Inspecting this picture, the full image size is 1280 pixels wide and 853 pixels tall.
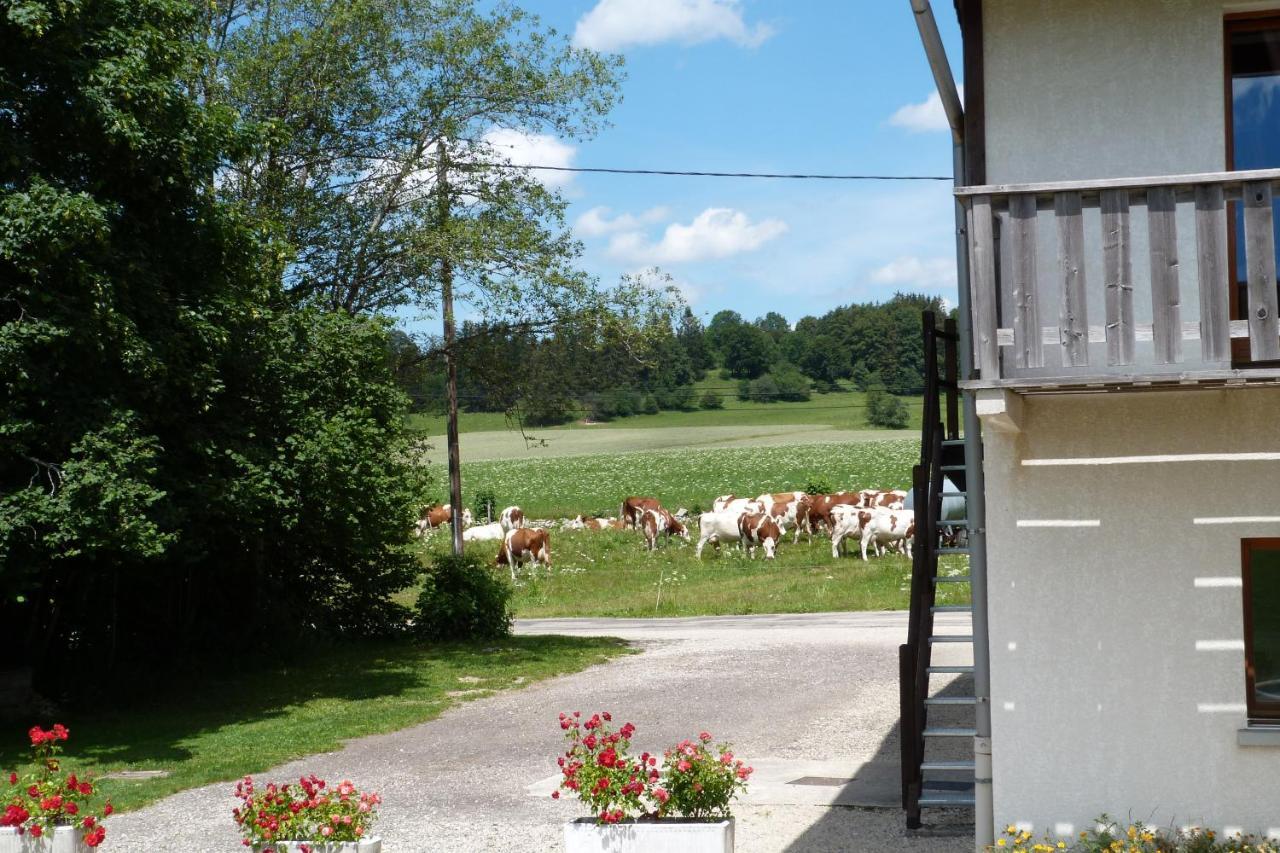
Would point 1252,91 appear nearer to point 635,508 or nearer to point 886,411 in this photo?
point 635,508

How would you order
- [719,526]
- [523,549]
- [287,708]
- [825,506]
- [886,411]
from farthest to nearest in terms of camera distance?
[886,411], [825,506], [719,526], [523,549], [287,708]

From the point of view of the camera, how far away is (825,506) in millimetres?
43719

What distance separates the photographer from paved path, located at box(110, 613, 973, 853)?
1036cm

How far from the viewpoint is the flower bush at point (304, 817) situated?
7.77 m

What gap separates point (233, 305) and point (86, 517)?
3824mm

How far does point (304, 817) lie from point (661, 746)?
22.4ft

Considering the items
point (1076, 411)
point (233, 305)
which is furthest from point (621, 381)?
point (1076, 411)

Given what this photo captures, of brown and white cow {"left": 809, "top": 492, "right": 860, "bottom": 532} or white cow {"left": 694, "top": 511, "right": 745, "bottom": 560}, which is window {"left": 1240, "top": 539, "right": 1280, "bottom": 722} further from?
brown and white cow {"left": 809, "top": 492, "right": 860, "bottom": 532}

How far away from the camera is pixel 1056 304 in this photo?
8000 mm

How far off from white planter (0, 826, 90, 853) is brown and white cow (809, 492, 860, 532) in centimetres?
3636

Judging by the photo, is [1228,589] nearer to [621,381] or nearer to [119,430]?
[119,430]

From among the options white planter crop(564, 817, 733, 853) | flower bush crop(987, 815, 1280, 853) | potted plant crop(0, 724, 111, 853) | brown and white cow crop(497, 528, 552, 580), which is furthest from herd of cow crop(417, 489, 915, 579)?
white planter crop(564, 817, 733, 853)

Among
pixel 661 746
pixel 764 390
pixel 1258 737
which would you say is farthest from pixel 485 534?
pixel 764 390

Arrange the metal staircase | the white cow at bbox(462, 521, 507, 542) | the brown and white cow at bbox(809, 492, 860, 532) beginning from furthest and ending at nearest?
the white cow at bbox(462, 521, 507, 542) → the brown and white cow at bbox(809, 492, 860, 532) → the metal staircase
